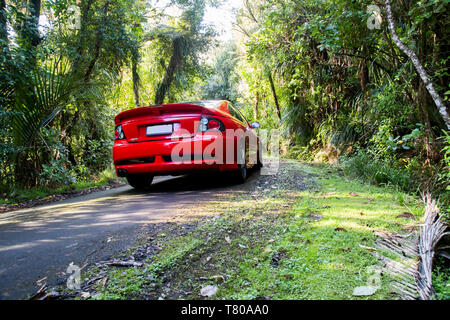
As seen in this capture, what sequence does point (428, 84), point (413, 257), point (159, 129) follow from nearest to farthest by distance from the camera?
1. point (413, 257)
2. point (428, 84)
3. point (159, 129)

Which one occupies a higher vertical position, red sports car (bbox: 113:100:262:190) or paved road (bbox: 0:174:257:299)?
red sports car (bbox: 113:100:262:190)

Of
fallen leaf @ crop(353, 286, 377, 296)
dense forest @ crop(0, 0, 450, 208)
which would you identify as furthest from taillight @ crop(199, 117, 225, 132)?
fallen leaf @ crop(353, 286, 377, 296)

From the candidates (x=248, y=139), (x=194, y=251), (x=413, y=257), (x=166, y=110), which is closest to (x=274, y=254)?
(x=194, y=251)

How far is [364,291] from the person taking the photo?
138 centimetres

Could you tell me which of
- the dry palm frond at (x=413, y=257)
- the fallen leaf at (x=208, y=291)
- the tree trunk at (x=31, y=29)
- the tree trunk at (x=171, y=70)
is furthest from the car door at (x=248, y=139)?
the tree trunk at (x=171, y=70)

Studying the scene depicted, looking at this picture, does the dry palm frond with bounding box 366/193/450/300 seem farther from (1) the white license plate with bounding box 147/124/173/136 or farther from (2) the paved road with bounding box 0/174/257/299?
(1) the white license plate with bounding box 147/124/173/136

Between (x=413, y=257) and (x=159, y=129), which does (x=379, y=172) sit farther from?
(x=159, y=129)

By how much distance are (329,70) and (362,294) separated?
7800 millimetres

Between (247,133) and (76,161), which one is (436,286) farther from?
(76,161)

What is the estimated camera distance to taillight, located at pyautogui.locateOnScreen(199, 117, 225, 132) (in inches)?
157

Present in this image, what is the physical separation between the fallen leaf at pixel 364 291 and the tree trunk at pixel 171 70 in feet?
37.9

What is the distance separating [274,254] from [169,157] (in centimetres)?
245

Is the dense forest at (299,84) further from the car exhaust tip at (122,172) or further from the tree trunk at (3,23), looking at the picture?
the car exhaust tip at (122,172)

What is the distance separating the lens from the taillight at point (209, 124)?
13.0 ft
